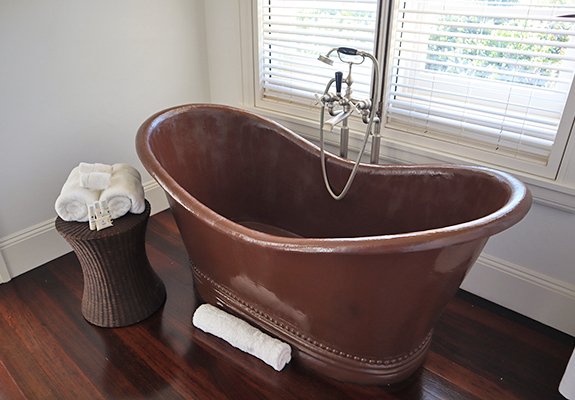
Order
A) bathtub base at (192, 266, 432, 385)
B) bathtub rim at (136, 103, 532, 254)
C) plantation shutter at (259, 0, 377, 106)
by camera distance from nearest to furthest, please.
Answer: bathtub rim at (136, 103, 532, 254)
bathtub base at (192, 266, 432, 385)
plantation shutter at (259, 0, 377, 106)

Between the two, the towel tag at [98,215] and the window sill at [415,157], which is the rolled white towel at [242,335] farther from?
the window sill at [415,157]

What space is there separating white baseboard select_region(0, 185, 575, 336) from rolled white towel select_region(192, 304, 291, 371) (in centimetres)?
88

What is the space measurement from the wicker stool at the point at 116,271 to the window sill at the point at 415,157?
90 cm

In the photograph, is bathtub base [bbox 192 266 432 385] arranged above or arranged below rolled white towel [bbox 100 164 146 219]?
below

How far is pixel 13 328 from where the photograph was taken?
1.73 meters

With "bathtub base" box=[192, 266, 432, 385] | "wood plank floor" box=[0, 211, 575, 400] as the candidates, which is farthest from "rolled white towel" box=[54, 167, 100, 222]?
"bathtub base" box=[192, 266, 432, 385]

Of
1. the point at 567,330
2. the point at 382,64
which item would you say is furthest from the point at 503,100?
the point at 567,330

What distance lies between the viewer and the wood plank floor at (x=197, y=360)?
1.48 m

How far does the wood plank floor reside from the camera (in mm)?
1480

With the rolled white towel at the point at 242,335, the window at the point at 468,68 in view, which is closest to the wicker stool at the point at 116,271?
the rolled white towel at the point at 242,335

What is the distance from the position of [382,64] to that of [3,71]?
59.6 inches

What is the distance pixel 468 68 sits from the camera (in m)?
1.67

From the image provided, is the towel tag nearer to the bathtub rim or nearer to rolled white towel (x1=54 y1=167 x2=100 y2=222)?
rolled white towel (x1=54 y1=167 x2=100 y2=222)

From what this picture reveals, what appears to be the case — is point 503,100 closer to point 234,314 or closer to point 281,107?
point 281,107
